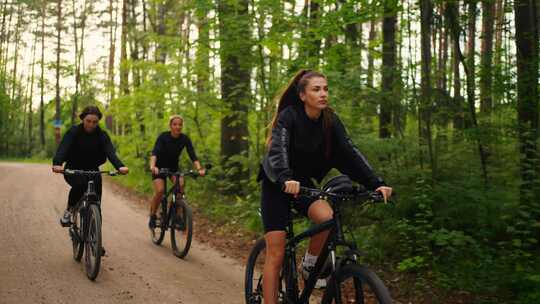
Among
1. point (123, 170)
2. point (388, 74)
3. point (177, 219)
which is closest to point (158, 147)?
point (177, 219)

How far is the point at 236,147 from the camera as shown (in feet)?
43.5

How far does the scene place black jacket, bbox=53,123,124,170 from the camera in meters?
7.23

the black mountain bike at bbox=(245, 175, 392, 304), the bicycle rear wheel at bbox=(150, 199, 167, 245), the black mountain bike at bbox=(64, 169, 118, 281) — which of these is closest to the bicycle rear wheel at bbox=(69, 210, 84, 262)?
the black mountain bike at bbox=(64, 169, 118, 281)

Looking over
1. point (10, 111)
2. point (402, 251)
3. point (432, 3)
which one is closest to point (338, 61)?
point (432, 3)

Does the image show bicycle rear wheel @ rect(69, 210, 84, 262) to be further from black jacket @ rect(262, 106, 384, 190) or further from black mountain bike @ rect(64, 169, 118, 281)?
black jacket @ rect(262, 106, 384, 190)

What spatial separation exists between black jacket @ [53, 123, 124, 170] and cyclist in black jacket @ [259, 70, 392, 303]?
3772 mm

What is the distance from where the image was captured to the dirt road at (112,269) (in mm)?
5941

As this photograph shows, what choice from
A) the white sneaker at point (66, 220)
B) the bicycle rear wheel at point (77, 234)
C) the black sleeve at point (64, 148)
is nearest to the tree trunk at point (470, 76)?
the black sleeve at point (64, 148)

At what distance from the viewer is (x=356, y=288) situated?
342cm

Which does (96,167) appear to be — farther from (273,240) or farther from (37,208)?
(37,208)

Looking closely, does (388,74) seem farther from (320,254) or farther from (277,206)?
(320,254)

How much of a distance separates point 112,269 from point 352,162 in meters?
4.49

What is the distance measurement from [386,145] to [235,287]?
3.26 meters

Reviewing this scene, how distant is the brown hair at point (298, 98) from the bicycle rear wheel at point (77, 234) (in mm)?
4291
